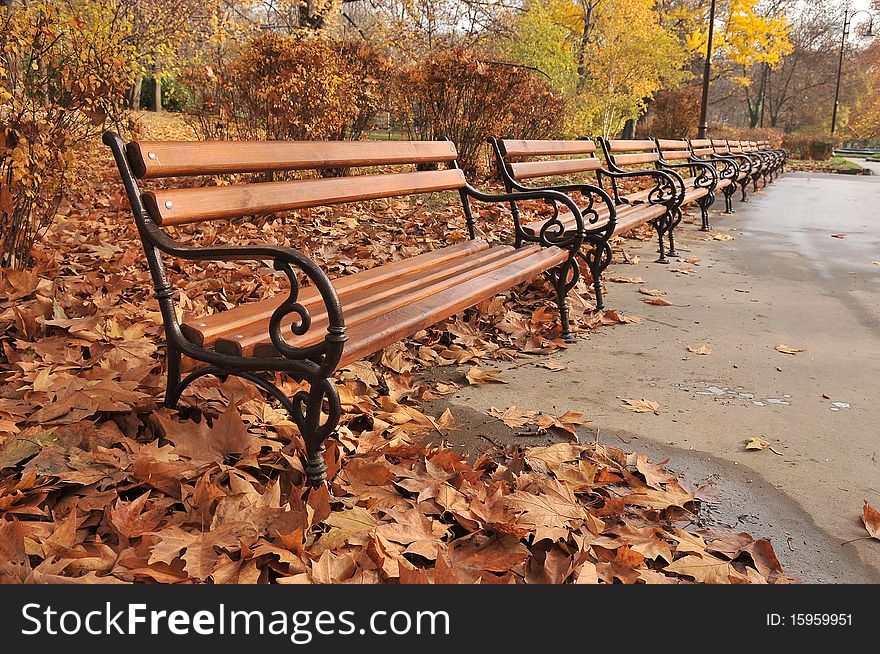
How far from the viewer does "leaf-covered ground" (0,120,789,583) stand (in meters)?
1.80

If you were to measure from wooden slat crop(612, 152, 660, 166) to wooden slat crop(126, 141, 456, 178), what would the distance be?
3.34 m

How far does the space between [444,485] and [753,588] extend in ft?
2.91

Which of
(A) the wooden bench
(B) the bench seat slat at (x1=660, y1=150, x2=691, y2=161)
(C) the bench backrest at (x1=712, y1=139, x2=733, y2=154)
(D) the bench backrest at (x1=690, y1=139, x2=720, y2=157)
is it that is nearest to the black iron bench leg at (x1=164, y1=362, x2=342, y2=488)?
(A) the wooden bench

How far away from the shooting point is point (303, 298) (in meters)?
2.66

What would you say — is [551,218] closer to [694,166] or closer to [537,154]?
[537,154]

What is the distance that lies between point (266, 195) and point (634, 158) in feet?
17.0

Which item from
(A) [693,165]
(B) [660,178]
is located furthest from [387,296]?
(A) [693,165]

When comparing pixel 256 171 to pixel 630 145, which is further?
pixel 630 145

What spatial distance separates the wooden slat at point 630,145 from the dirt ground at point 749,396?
1285 mm

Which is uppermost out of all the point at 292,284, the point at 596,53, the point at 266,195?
the point at 596,53

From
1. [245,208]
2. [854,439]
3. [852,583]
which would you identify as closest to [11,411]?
[245,208]

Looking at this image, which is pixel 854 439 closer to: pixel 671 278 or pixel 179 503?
pixel 179 503

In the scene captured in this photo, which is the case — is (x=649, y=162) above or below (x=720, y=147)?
below

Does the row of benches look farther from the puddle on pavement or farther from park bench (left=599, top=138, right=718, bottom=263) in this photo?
park bench (left=599, top=138, right=718, bottom=263)
